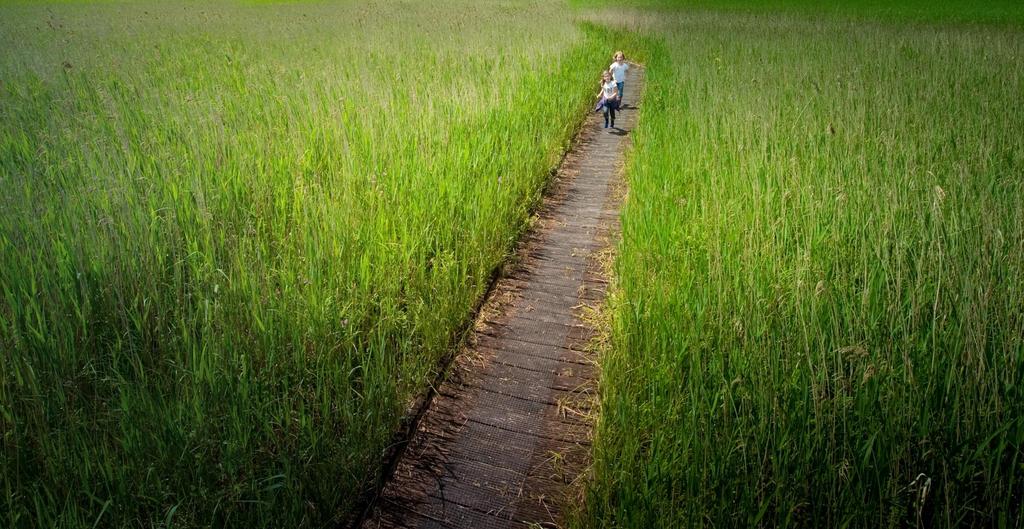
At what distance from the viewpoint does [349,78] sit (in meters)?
7.79

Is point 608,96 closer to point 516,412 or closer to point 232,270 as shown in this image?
point 516,412

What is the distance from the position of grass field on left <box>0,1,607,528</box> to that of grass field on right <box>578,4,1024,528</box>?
1186mm

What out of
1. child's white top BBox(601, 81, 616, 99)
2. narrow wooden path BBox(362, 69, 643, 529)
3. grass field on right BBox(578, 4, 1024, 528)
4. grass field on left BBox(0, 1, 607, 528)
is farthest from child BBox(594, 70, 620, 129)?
narrow wooden path BBox(362, 69, 643, 529)

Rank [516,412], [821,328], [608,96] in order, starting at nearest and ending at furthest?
[821,328] < [516,412] < [608,96]

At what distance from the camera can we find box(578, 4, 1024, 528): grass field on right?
2.11 metres

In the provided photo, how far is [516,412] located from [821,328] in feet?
4.95

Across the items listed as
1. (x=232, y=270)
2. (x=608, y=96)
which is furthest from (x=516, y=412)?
(x=608, y=96)

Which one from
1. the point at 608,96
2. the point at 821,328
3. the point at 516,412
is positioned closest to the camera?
the point at 821,328

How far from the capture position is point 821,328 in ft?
8.89

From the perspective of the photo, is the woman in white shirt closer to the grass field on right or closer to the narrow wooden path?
the grass field on right

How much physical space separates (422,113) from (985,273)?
4902 mm

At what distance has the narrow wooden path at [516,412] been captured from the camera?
2.59 meters

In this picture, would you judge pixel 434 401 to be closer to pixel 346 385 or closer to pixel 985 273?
pixel 346 385

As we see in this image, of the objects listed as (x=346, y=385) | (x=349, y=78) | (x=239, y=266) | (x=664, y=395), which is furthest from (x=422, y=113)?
(x=664, y=395)
